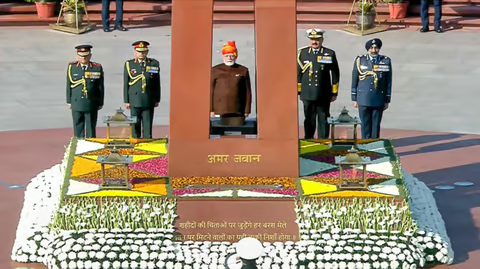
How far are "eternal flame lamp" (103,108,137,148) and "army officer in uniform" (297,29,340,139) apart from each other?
242 centimetres

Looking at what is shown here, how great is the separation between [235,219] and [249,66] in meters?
8.46

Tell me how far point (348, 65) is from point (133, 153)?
7526 millimetres

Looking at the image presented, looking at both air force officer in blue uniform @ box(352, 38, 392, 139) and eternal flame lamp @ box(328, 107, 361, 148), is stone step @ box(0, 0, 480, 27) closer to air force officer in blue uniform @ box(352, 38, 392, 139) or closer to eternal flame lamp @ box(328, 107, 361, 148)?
air force officer in blue uniform @ box(352, 38, 392, 139)

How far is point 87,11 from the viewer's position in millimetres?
22859

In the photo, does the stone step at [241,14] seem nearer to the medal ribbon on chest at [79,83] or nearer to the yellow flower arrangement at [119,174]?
the medal ribbon on chest at [79,83]

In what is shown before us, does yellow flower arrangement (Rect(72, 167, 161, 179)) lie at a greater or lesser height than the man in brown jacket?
lesser

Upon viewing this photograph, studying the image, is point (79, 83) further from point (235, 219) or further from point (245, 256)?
point (245, 256)

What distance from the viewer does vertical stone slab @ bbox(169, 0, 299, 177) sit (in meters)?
12.0

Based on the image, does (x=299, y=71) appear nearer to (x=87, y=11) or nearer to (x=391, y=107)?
(x=391, y=107)

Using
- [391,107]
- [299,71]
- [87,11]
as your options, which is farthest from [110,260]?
[87,11]

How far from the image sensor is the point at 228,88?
1265 centimetres

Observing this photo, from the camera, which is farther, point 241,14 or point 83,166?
point 241,14

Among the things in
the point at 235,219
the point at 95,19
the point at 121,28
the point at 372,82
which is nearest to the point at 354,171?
the point at 235,219

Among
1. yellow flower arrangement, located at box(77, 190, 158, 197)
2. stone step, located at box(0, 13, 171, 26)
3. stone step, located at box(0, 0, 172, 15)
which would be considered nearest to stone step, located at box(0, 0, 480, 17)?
stone step, located at box(0, 0, 172, 15)
